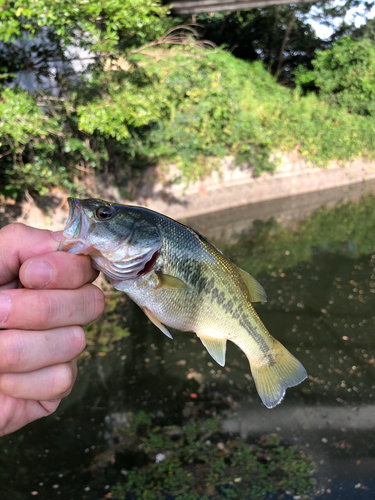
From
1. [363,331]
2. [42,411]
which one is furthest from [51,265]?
[363,331]

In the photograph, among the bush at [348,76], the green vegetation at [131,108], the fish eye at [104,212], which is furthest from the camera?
the bush at [348,76]

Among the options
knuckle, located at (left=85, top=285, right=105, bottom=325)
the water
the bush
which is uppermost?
the bush

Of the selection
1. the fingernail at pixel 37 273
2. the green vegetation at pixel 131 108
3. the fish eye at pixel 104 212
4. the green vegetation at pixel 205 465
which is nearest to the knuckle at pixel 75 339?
the fingernail at pixel 37 273

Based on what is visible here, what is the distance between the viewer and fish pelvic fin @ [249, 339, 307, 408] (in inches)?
73.9

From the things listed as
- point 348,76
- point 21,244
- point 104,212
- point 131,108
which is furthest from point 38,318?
point 348,76

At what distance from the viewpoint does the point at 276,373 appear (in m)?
1.88

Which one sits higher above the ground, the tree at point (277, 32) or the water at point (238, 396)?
the tree at point (277, 32)

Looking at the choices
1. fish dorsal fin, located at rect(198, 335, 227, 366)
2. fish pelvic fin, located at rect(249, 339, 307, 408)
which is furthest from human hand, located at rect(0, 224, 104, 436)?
fish pelvic fin, located at rect(249, 339, 307, 408)

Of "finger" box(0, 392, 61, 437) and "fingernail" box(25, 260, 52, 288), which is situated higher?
"fingernail" box(25, 260, 52, 288)

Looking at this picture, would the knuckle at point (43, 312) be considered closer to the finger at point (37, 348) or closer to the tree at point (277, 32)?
the finger at point (37, 348)

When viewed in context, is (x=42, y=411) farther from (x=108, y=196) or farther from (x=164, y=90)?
(x=164, y=90)

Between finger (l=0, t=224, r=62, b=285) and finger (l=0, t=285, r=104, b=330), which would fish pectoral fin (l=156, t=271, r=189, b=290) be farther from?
finger (l=0, t=224, r=62, b=285)

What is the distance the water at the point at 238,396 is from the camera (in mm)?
3496

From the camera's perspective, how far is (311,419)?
4102 mm
